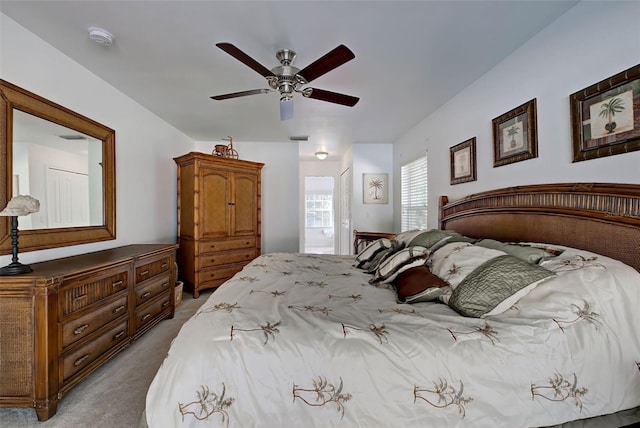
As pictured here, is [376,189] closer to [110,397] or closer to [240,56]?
[240,56]

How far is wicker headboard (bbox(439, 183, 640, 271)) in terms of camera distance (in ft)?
4.27

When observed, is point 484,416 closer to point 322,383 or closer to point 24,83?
point 322,383

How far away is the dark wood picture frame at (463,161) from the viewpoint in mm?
2559

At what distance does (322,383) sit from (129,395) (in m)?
1.52

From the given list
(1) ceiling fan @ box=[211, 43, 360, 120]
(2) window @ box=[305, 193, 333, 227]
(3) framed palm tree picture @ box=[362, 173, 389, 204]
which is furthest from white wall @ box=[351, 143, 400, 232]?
(2) window @ box=[305, 193, 333, 227]

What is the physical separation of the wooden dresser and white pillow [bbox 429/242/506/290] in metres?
2.26

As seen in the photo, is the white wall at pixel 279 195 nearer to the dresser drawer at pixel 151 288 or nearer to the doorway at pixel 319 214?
the dresser drawer at pixel 151 288

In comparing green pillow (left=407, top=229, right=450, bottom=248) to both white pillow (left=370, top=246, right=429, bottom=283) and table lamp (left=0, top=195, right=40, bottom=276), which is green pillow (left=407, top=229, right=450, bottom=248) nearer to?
white pillow (left=370, top=246, right=429, bottom=283)

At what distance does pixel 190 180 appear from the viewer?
3.76m

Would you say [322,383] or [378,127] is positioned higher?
[378,127]

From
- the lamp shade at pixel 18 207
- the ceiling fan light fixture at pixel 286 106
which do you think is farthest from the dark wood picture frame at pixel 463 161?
the lamp shade at pixel 18 207

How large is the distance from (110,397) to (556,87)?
11.3ft

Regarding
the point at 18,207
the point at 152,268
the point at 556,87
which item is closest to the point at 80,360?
the point at 152,268

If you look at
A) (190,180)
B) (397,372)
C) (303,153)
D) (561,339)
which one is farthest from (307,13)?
(303,153)
